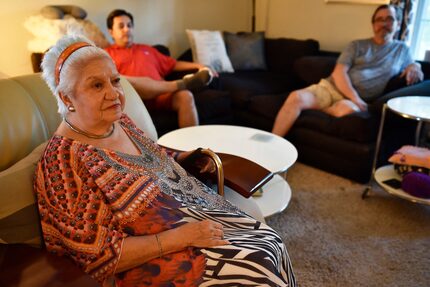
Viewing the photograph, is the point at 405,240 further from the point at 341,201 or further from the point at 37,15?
the point at 37,15

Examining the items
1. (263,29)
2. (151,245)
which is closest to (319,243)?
(151,245)

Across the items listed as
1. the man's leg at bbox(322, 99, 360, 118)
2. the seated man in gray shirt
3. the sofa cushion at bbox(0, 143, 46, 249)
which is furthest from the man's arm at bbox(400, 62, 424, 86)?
the sofa cushion at bbox(0, 143, 46, 249)

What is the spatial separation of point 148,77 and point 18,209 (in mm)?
1979

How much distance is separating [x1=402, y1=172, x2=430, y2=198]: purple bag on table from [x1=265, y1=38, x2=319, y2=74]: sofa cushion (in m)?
1.87

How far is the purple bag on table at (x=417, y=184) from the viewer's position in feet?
6.61

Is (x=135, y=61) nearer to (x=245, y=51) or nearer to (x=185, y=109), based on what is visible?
(x=185, y=109)

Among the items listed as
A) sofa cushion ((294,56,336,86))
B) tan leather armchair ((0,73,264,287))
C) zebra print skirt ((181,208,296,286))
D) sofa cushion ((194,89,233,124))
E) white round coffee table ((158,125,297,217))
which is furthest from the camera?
sofa cushion ((294,56,336,86))

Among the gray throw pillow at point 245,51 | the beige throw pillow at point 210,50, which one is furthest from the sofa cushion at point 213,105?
the gray throw pillow at point 245,51

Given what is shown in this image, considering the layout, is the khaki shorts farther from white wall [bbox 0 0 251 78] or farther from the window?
white wall [bbox 0 0 251 78]

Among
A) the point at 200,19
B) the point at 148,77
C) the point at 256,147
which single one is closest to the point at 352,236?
the point at 256,147

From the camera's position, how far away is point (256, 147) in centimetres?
210

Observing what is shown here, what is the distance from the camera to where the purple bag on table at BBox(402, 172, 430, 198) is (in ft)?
6.61

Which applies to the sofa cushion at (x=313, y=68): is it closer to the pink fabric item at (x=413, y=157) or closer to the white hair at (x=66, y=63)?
the pink fabric item at (x=413, y=157)

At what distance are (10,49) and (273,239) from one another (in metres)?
2.79
